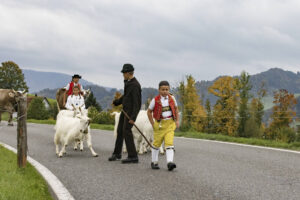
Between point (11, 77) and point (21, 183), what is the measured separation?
74.8 meters

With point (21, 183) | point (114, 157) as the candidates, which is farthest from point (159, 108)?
point (21, 183)

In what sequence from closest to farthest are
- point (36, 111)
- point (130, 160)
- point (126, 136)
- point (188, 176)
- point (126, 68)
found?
point (188, 176)
point (130, 160)
point (126, 68)
point (126, 136)
point (36, 111)

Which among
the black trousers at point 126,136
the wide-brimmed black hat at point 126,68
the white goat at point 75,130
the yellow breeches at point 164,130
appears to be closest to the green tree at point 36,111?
the white goat at point 75,130

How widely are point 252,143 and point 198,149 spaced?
110 inches

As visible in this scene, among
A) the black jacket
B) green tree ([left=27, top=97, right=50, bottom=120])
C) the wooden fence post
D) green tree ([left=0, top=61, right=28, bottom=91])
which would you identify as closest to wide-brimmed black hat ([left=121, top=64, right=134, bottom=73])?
the black jacket

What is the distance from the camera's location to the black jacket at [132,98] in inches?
320

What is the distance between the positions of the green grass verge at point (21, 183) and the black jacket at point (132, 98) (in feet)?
7.93

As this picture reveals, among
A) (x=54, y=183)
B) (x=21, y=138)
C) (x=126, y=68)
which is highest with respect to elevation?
(x=126, y=68)

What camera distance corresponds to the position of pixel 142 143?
9.60 metres

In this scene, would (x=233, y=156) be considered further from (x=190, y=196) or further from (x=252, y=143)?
(x=190, y=196)

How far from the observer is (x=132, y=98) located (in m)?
8.19

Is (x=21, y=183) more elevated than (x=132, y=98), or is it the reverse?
(x=132, y=98)

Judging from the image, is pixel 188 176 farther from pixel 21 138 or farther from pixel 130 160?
pixel 21 138

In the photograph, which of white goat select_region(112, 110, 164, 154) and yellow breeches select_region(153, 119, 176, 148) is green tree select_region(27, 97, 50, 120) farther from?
yellow breeches select_region(153, 119, 176, 148)
